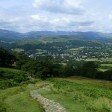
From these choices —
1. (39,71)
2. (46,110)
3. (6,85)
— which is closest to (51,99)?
(46,110)

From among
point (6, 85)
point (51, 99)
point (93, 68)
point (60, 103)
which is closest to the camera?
point (60, 103)

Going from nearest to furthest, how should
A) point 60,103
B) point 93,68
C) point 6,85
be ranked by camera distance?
point 60,103 < point 6,85 < point 93,68

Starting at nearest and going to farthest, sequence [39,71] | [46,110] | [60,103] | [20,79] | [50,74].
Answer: [46,110] → [60,103] → [20,79] → [39,71] → [50,74]

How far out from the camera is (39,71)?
132 m

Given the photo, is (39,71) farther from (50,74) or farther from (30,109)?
(30,109)

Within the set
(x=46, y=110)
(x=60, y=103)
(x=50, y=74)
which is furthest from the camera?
(x=50, y=74)

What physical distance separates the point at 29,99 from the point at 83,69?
353 ft

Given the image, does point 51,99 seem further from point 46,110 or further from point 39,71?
point 39,71

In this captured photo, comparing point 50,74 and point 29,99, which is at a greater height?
point 29,99

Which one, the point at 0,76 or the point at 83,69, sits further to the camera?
the point at 83,69

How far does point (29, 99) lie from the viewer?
1946 inches

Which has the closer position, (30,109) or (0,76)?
(30,109)

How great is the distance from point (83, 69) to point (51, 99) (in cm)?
10976

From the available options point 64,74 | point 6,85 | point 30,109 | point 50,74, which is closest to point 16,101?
point 30,109
